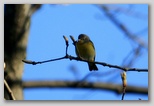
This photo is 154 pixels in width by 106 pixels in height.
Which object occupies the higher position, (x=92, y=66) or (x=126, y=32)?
(x=126, y=32)

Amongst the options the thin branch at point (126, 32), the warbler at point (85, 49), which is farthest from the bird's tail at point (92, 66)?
the thin branch at point (126, 32)

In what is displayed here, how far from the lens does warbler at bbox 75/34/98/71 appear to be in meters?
6.52

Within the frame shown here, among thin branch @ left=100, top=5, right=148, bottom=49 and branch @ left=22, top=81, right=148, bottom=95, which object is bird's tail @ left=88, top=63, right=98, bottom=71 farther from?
thin branch @ left=100, top=5, right=148, bottom=49

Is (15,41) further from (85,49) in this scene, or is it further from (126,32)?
(126,32)

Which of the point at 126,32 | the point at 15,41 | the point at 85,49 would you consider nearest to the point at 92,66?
the point at 85,49

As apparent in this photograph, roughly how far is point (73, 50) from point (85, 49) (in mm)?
66

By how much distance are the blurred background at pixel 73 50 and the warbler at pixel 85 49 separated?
0.08 ft

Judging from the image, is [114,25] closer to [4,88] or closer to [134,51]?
[134,51]

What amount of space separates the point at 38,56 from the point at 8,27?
0.28 m

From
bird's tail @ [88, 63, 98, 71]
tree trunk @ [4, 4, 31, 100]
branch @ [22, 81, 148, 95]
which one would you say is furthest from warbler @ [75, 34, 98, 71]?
tree trunk @ [4, 4, 31, 100]

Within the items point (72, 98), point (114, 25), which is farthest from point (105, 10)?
point (72, 98)

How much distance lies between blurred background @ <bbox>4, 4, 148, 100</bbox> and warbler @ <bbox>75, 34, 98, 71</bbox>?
0.02 m

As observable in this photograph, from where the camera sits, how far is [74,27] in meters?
6.59

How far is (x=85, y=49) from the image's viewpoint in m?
6.54
